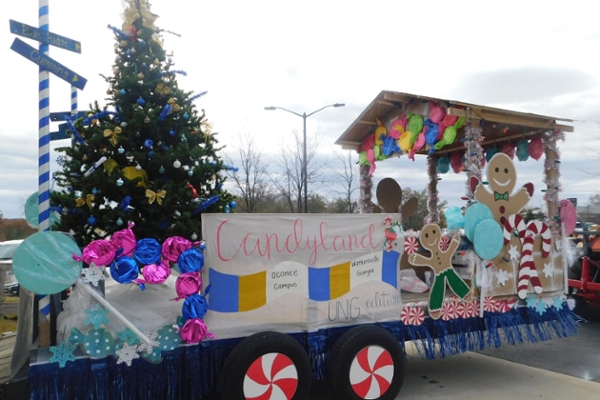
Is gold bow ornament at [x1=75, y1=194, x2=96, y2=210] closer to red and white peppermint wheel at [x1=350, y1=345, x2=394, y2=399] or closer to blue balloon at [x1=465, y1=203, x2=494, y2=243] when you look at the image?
red and white peppermint wheel at [x1=350, y1=345, x2=394, y2=399]

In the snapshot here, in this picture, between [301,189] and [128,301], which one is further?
[301,189]

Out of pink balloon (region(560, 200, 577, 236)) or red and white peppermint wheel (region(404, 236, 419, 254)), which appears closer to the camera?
red and white peppermint wheel (region(404, 236, 419, 254))

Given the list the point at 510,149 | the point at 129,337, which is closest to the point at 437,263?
the point at 510,149

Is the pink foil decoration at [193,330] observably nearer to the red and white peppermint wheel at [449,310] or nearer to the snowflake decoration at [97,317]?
the snowflake decoration at [97,317]

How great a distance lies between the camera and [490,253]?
511 centimetres

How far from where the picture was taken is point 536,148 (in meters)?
6.29

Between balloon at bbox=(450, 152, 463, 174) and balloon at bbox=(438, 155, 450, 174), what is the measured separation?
104 millimetres

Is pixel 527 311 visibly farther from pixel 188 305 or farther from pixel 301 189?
pixel 301 189

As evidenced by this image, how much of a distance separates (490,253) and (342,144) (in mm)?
3518

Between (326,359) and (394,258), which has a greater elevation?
(394,258)

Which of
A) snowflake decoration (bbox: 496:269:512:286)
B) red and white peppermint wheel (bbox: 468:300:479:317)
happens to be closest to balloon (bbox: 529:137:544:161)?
snowflake decoration (bbox: 496:269:512:286)

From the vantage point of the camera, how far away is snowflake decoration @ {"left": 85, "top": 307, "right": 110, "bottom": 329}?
351cm

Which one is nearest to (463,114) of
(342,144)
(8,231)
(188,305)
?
(342,144)

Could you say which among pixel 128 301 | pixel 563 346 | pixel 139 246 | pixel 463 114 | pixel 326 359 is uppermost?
pixel 463 114
